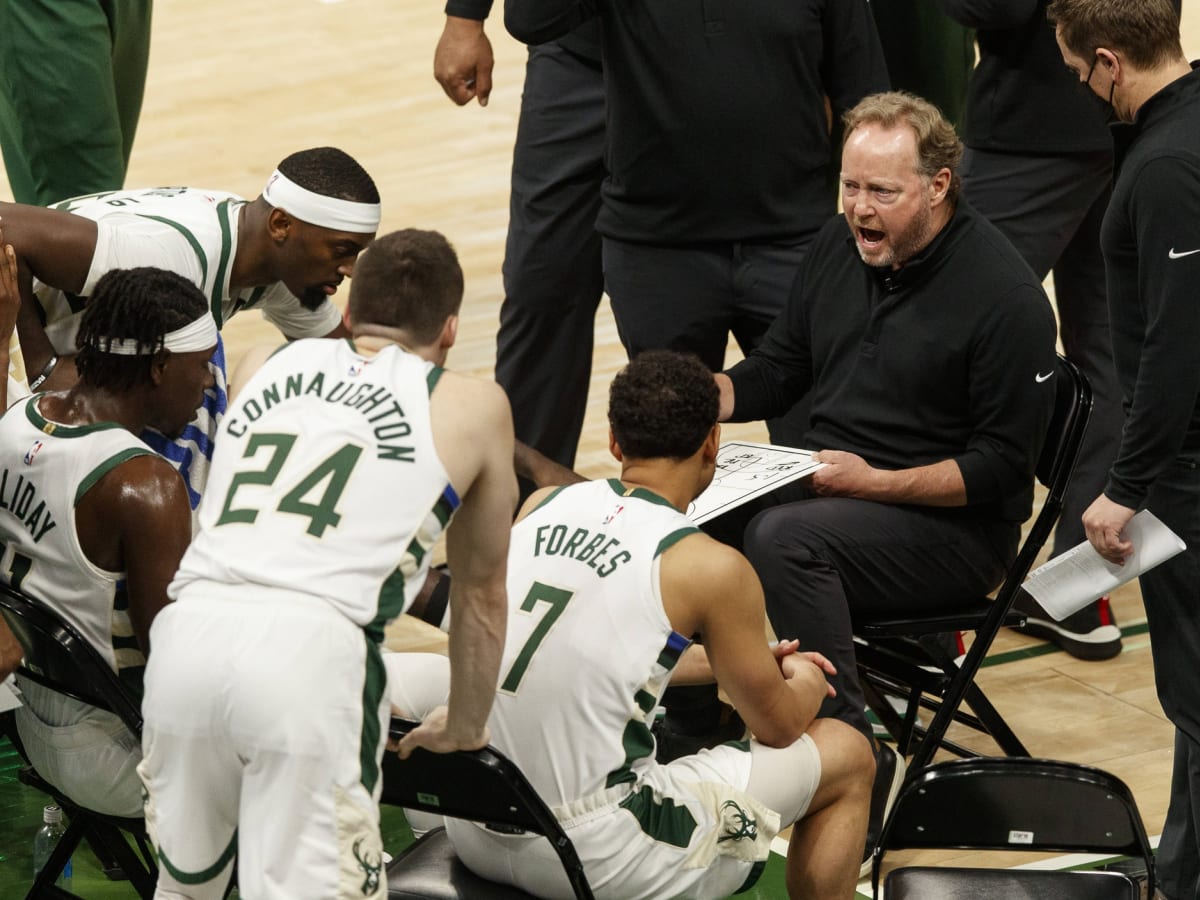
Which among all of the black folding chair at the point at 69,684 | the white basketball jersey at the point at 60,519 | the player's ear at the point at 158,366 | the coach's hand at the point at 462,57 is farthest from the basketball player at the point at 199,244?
the coach's hand at the point at 462,57

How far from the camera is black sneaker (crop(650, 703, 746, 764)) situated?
3.98 metres

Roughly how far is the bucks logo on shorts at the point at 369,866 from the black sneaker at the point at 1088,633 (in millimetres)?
2448

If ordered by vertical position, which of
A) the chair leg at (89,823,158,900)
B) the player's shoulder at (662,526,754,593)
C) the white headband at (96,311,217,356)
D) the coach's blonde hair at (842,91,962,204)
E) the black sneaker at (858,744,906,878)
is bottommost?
the black sneaker at (858,744,906,878)

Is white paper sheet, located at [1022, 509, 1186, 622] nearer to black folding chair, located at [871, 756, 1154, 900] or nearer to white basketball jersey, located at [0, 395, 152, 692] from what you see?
black folding chair, located at [871, 756, 1154, 900]

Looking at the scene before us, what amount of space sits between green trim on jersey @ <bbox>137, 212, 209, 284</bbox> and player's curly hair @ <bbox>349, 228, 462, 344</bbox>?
116 cm

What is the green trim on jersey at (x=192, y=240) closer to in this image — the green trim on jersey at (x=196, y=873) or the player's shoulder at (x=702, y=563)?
the player's shoulder at (x=702, y=563)

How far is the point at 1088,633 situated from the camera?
186 inches

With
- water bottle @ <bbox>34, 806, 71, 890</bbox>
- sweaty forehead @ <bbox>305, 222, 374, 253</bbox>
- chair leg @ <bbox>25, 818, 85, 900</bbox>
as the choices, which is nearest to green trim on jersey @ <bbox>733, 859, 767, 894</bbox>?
chair leg @ <bbox>25, 818, 85, 900</bbox>

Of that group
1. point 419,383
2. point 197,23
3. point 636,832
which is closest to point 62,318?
point 419,383

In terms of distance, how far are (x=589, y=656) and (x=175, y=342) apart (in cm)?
98

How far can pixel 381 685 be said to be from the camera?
2684 millimetres

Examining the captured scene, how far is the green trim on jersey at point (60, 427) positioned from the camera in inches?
124

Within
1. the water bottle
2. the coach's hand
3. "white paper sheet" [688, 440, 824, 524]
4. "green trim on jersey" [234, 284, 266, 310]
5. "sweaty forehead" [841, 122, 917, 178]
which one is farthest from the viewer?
the coach's hand

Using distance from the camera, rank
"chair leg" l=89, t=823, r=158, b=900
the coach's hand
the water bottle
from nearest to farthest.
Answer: "chair leg" l=89, t=823, r=158, b=900
the water bottle
the coach's hand
